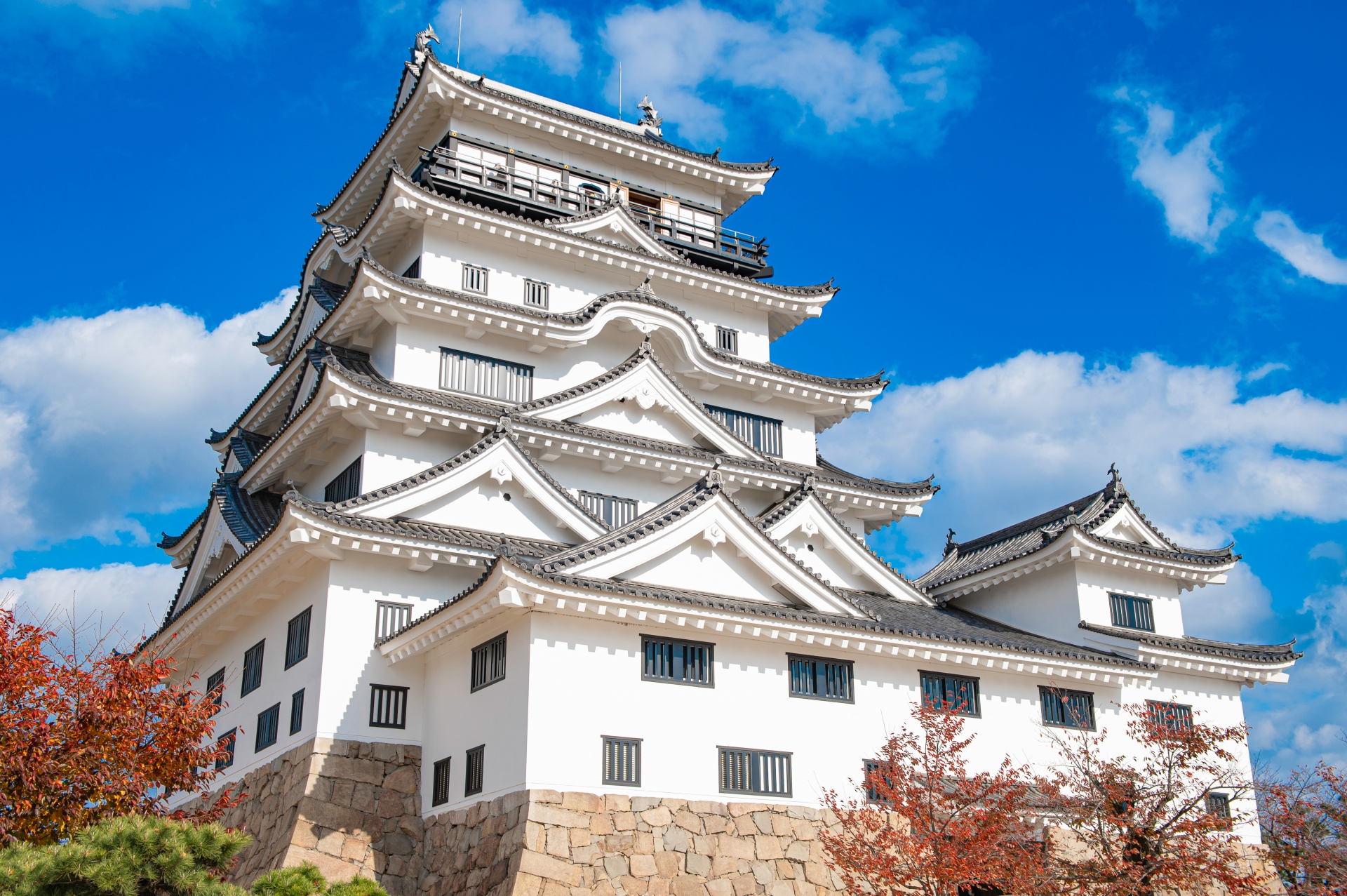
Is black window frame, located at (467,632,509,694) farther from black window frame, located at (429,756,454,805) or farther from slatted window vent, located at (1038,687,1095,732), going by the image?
slatted window vent, located at (1038,687,1095,732)

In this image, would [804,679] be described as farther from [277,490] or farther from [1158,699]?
[277,490]

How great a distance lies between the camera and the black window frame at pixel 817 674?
2066cm

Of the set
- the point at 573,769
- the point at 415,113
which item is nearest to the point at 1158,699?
the point at 573,769

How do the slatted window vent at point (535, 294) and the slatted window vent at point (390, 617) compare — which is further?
the slatted window vent at point (535, 294)

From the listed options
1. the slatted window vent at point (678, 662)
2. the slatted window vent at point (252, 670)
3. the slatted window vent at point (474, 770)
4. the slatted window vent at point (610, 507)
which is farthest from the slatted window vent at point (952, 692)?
the slatted window vent at point (252, 670)

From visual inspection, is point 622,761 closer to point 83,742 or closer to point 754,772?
point 754,772

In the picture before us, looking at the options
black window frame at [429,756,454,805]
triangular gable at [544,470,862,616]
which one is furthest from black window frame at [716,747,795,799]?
black window frame at [429,756,454,805]

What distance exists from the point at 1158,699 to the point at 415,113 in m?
23.4

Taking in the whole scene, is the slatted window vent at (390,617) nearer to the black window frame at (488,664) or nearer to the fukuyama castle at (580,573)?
the fukuyama castle at (580,573)

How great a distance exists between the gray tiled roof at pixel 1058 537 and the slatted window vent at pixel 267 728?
1555cm

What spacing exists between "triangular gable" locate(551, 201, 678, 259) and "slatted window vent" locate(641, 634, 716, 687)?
522 inches

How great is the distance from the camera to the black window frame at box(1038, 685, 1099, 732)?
75.9 ft

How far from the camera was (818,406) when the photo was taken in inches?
1228

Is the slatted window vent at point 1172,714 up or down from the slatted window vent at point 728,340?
down
